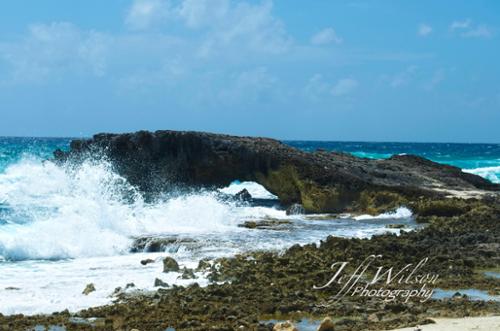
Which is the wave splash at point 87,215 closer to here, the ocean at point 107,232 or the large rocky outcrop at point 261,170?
the ocean at point 107,232

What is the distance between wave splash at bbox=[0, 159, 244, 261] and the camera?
15.1 meters

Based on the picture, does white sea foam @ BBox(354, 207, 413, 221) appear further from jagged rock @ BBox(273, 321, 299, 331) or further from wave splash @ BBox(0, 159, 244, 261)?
jagged rock @ BBox(273, 321, 299, 331)

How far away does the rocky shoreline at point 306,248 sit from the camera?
8.86 m

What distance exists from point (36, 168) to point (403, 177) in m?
13.4

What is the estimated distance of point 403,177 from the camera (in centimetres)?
2469

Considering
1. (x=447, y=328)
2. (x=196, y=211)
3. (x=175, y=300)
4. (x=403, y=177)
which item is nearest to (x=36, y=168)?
(x=196, y=211)

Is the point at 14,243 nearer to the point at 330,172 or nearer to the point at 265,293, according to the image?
the point at 265,293

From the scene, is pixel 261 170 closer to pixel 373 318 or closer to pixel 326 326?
pixel 373 318

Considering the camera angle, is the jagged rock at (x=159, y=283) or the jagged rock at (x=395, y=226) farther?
the jagged rock at (x=395, y=226)

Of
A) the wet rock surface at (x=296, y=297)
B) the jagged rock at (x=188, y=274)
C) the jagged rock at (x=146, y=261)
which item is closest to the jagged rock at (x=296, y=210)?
the wet rock surface at (x=296, y=297)

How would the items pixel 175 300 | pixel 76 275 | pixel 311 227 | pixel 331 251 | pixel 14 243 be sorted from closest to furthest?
pixel 175 300
pixel 76 275
pixel 331 251
pixel 14 243
pixel 311 227

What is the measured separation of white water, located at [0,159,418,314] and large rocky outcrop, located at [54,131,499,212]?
0.83 m

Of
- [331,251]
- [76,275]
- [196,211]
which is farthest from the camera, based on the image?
[196,211]

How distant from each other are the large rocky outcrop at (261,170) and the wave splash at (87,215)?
936mm
